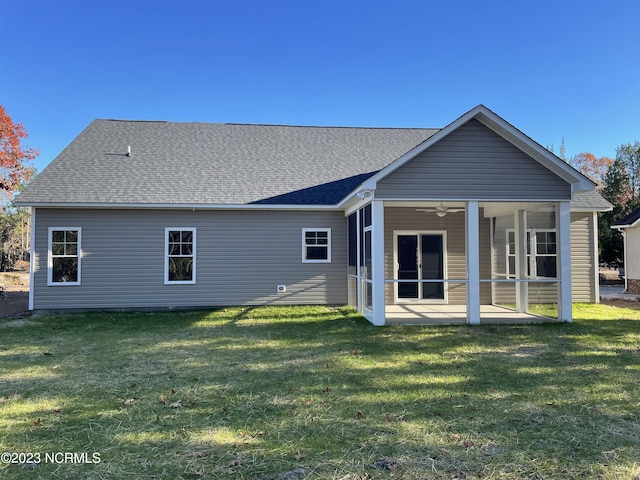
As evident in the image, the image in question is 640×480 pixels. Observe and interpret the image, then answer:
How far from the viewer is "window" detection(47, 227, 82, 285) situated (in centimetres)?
1112

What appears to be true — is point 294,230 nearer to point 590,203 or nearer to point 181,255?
point 181,255

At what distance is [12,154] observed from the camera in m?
24.3

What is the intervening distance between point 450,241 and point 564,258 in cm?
369

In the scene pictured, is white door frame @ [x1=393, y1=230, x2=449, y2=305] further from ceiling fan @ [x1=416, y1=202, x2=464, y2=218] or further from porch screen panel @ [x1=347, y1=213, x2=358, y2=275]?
porch screen panel @ [x1=347, y1=213, x2=358, y2=275]

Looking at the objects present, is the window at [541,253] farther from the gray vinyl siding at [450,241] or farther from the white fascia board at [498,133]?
the gray vinyl siding at [450,241]

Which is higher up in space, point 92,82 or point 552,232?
point 92,82

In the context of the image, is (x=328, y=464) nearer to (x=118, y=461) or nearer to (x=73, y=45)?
(x=118, y=461)

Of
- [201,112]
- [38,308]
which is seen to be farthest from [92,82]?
[38,308]

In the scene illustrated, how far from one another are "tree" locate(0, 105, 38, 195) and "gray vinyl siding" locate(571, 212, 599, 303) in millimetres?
28276

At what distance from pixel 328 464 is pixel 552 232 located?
8445 mm

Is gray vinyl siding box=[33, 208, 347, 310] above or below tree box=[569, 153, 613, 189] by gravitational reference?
below

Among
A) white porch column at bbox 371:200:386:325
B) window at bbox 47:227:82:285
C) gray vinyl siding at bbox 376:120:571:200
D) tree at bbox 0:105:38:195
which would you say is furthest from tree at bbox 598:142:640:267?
tree at bbox 0:105:38:195

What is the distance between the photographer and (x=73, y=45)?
1647cm

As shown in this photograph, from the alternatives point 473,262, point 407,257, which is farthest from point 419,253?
point 473,262
